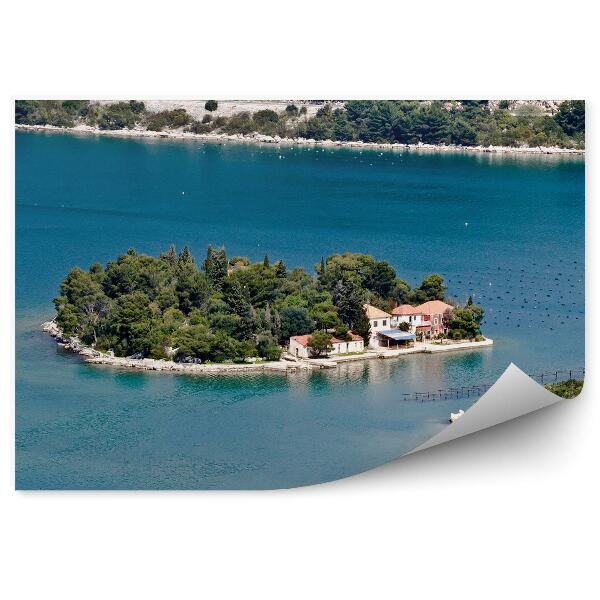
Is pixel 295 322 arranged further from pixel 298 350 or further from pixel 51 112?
pixel 51 112

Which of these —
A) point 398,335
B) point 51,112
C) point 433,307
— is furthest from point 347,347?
point 51,112

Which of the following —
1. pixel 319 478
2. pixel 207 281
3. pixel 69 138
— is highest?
pixel 69 138

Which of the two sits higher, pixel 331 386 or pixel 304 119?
pixel 304 119

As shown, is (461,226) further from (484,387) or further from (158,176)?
(158,176)

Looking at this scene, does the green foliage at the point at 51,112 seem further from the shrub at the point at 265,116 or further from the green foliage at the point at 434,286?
the green foliage at the point at 434,286

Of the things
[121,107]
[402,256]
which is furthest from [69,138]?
[402,256]

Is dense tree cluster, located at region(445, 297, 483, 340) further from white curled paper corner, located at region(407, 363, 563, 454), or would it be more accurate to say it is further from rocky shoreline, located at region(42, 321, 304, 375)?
rocky shoreline, located at region(42, 321, 304, 375)

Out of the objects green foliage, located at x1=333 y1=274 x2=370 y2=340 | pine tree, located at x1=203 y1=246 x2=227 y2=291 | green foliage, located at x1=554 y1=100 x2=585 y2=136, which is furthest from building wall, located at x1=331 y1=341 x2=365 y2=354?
green foliage, located at x1=554 y1=100 x2=585 y2=136
